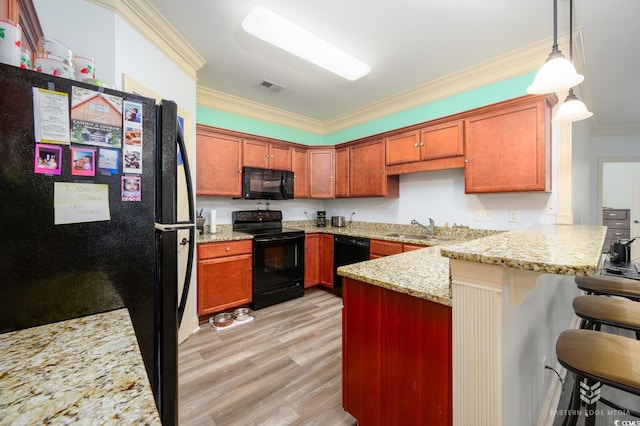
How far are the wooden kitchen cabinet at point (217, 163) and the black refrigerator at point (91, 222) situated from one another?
84.2 inches

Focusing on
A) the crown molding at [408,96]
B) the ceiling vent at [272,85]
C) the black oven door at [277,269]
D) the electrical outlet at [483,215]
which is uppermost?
the ceiling vent at [272,85]

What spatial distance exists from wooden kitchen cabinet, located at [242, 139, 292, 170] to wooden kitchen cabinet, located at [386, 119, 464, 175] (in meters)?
1.44

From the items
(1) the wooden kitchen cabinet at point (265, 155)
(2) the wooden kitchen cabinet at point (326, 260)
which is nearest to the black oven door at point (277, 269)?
(2) the wooden kitchen cabinet at point (326, 260)

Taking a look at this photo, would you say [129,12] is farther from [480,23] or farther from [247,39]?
[480,23]

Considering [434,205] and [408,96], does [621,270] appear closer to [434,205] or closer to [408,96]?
[434,205]

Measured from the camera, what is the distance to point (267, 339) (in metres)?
2.43

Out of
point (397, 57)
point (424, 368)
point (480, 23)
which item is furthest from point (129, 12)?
point (424, 368)

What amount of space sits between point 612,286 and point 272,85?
139 inches

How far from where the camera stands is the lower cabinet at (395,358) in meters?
1.07

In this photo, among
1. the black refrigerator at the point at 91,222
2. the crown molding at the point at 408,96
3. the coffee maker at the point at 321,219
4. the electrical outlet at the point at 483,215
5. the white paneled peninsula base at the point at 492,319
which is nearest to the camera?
the black refrigerator at the point at 91,222

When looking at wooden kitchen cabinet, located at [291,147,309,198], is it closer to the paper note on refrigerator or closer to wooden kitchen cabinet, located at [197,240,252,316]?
wooden kitchen cabinet, located at [197,240,252,316]

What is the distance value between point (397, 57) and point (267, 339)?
2993 millimetres

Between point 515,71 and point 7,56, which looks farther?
point 515,71

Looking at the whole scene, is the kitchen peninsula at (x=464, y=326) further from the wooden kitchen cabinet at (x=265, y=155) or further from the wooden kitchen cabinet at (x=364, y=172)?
the wooden kitchen cabinet at (x=265, y=155)
